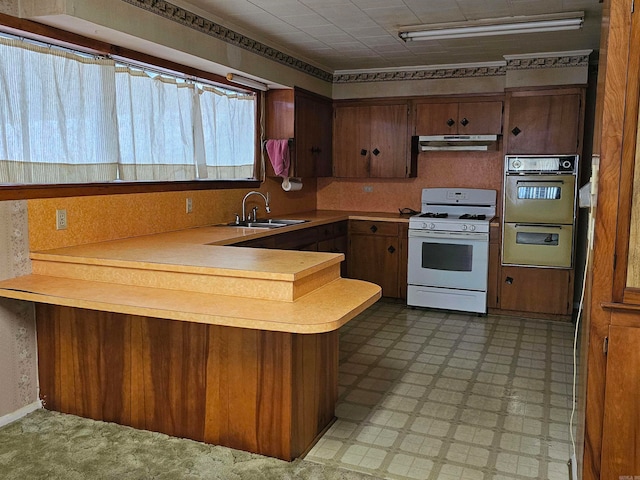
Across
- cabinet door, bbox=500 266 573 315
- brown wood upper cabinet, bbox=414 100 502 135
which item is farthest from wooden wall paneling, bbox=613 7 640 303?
brown wood upper cabinet, bbox=414 100 502 135

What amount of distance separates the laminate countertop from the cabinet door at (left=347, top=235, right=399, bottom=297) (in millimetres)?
2801

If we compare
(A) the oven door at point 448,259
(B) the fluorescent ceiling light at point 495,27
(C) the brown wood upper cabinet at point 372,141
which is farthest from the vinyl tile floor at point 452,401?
(B) the fluorescent ceiling light at point 495,27

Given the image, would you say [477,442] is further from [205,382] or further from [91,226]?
[91,226]

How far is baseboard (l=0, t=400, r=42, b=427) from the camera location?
9.36 feet

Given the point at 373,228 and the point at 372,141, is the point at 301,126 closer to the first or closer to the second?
the point at 372,141

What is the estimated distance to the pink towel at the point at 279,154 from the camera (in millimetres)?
5066

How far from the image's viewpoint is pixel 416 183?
20.0 ft

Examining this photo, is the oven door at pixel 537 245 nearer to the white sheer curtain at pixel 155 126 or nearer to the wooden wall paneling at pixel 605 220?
the white sheer curtain at pixel 155 126

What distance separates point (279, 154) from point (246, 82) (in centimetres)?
76

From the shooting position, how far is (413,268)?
545 cm

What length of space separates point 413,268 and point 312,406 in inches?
116

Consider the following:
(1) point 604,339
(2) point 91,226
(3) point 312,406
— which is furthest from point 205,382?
(1) point 604,339

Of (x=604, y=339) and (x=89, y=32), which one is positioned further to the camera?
(x=89, y=32)

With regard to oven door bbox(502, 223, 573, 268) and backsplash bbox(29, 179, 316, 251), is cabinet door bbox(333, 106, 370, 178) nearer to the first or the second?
backsplash bbox(29, 179, 316, 251)
